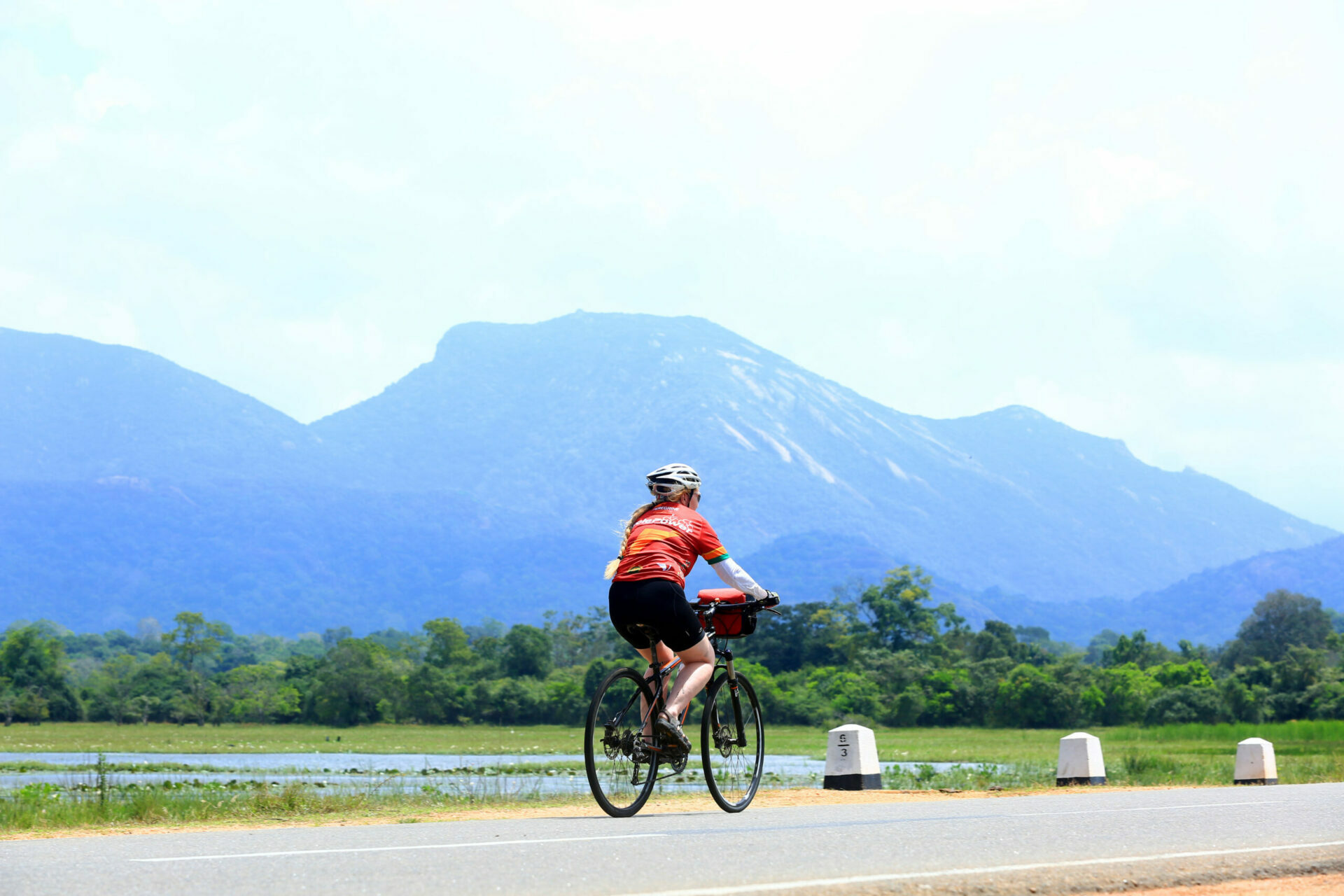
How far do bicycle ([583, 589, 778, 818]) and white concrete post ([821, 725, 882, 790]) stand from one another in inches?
203

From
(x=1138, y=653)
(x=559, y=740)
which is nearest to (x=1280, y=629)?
(x=1138, y=653)

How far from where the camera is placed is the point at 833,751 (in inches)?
647

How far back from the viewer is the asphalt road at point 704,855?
6.98m

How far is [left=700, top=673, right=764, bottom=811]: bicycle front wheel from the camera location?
10.8 m

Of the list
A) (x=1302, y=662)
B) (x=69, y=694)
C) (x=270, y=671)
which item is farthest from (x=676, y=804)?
(x=270, y=671)

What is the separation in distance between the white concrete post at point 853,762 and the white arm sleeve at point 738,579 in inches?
241

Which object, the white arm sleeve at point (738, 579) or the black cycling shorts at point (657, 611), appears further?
the white arm sleeve at point (738, 579)

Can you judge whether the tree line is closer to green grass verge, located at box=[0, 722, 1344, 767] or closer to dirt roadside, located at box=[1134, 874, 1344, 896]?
green grass verge, located at box=[0, 722, 1344, 767]

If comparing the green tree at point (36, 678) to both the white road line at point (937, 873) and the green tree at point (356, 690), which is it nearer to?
the green tree at point (356, 690)

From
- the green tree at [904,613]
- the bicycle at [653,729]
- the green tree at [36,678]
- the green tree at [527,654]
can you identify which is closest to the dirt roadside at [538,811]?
the bicycle at [653,729]

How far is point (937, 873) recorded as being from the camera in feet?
24.7

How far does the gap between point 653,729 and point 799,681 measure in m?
92.1

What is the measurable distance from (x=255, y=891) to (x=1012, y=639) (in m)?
113

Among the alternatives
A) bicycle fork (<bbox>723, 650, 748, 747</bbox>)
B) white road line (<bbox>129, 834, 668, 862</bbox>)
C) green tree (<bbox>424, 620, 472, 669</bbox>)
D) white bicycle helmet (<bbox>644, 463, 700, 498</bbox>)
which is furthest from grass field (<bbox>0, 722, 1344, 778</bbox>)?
white road line (<bbox>129, 834, 668, 862</bbox>)
